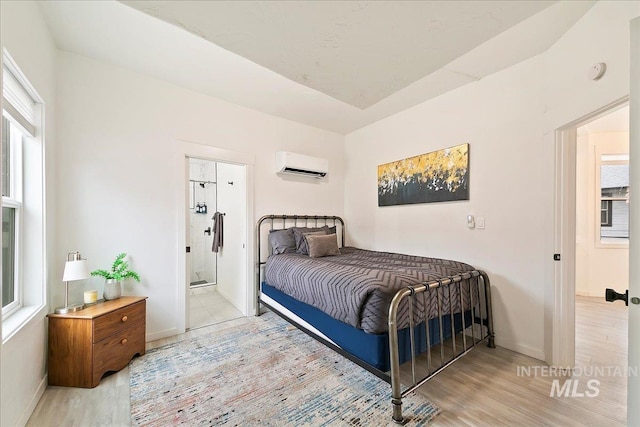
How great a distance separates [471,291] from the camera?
230cm

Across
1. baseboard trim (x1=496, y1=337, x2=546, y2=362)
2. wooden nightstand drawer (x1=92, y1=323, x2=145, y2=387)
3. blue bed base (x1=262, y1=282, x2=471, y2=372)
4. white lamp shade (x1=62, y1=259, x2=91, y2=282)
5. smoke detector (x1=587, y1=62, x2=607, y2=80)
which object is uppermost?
smoke detector (x1=587, y1=62, x2=607, y2=80)

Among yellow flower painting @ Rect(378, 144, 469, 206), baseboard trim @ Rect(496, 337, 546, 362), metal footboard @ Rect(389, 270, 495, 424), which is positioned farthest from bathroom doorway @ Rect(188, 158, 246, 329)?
baseboard trim @ Rect(496, 337, 546, 362)

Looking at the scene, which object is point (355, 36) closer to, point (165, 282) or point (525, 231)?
point (525, 231)

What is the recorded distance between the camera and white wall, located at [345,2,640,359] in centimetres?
172

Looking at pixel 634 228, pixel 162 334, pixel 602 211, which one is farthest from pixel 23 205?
pixel 602 211

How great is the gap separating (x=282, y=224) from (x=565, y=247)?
9.64ft

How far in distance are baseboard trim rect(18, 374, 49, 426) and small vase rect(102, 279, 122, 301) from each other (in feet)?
2.02

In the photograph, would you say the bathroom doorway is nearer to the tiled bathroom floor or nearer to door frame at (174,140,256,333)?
the tiled bathroom floor

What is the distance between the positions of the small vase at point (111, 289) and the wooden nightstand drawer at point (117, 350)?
33cm

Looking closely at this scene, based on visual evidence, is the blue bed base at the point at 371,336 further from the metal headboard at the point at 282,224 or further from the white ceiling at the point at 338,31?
Answer: the white ceiling at the point at 338,31

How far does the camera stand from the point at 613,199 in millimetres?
4246

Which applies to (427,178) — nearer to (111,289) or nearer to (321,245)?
(321,245)

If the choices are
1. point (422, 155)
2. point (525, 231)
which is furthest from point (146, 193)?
point (525, 231)

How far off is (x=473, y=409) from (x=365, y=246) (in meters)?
2.40
